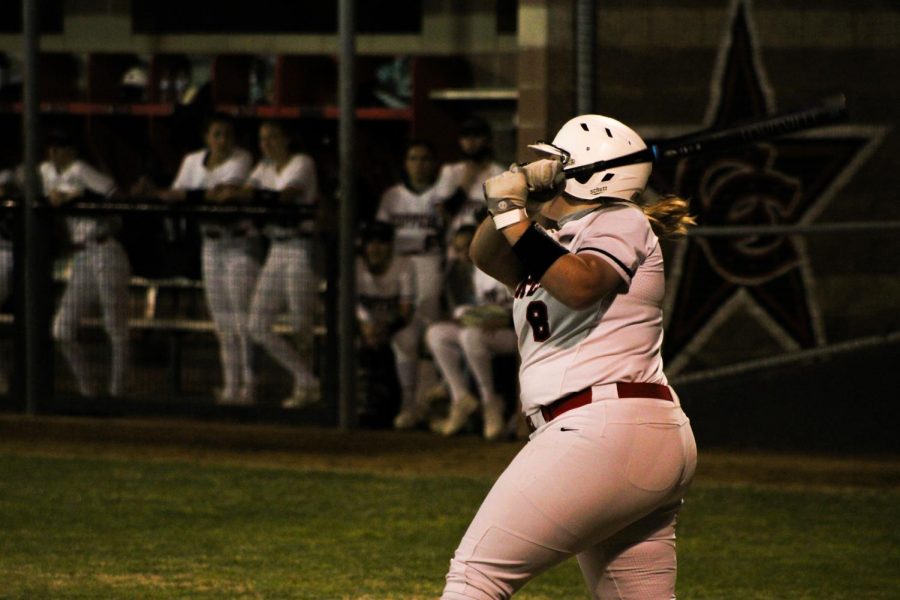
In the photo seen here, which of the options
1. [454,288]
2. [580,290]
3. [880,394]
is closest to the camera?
[580,290]

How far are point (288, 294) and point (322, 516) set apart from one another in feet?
8.30

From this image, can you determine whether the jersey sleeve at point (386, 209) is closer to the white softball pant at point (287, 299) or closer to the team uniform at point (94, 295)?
the white softball pant at point (287, 299)

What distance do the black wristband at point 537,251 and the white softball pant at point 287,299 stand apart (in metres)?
5.84

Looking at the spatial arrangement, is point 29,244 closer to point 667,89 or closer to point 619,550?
point 667,89

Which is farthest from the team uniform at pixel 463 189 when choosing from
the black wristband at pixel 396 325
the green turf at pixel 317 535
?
the green turf at pixel 317 535

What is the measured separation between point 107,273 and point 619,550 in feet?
21.3

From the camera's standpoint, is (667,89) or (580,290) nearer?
(580,290)

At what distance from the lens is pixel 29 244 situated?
391 inches

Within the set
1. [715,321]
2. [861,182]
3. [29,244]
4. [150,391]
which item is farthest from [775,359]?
[29,244]

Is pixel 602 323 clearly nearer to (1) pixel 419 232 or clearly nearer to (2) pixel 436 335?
(2) pixel 436 335

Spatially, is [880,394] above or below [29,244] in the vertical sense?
below

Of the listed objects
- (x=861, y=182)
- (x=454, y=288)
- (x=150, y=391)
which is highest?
(x=861, y=182)

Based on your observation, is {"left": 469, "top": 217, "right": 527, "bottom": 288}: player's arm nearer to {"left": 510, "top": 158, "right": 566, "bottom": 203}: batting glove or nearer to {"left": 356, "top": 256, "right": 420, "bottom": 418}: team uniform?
{"left": 510, "top": 158, "right": 566, "bottom": 203}: batting glove

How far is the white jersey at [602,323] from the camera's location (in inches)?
143
